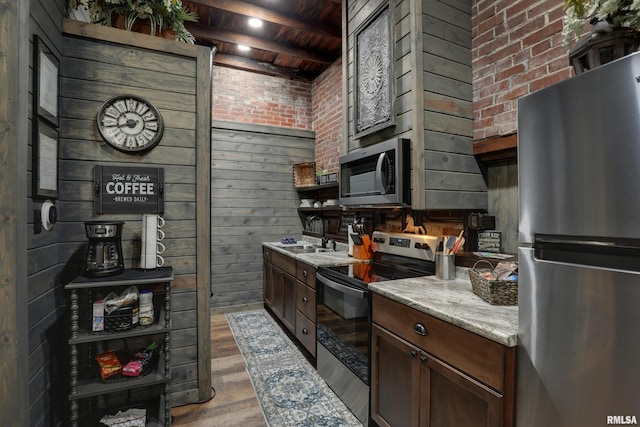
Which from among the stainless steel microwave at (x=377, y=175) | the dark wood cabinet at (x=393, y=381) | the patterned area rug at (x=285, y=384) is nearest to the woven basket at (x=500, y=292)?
the dark wood cabinet at (x=393, y=381)

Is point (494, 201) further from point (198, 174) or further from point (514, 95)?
point (198, 174)

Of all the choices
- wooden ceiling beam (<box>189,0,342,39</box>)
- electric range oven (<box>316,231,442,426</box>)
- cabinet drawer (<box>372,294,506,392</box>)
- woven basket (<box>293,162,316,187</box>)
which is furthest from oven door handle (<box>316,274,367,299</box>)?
wooden ceiling beam (<box>189,0,342,39</box>)

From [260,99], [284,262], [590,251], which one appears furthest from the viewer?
[260,99]

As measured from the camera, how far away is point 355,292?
190 cm

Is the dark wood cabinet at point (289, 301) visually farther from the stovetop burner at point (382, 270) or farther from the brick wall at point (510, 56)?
the brick wall at point (510, 56)

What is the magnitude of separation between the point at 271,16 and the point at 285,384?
→ 3.57m

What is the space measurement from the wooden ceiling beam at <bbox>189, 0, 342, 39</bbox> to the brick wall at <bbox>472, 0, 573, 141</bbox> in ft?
5.71

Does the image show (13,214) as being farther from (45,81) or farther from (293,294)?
(293,294)

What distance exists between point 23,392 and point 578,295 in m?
2.04

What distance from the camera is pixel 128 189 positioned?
1973 mm

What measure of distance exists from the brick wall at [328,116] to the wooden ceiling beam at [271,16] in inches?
18.1

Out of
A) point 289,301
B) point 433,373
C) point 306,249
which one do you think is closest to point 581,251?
point 433,373

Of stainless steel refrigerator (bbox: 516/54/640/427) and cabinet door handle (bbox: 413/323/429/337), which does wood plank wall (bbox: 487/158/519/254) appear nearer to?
cabinet door handle (bbox: 413/323/429/337)

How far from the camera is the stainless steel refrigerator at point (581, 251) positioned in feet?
2.50
